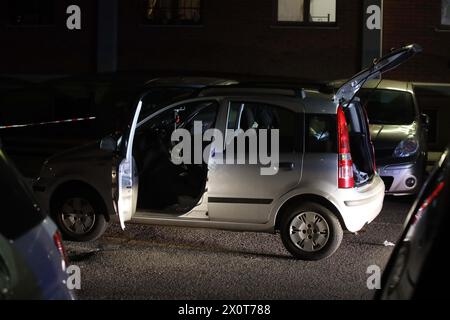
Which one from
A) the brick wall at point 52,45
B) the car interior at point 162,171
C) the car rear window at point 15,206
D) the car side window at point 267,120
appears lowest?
the car interior at point 162,171

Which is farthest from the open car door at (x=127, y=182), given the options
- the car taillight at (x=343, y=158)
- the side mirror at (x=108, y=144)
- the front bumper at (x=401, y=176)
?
the front bumper at (x=401, y=176)

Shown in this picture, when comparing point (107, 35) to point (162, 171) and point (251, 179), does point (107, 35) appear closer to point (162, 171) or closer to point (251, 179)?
point (162, 171)

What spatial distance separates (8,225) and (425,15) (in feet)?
44.3

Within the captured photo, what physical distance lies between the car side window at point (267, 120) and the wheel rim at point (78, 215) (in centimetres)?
173

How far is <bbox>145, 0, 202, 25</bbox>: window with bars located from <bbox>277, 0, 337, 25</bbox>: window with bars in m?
1.85

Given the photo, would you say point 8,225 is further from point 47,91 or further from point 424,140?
point 47,91

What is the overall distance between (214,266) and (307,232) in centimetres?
98

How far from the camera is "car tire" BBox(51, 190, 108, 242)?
25.0ft

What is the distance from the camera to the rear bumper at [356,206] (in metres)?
6.98

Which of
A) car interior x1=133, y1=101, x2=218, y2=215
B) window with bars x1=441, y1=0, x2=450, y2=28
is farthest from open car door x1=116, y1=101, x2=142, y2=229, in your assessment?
window with bars x1=441, y1=0, x2=450, y2=28

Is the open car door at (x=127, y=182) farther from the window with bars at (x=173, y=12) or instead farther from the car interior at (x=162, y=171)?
the window with bars at (x=173, y=12)

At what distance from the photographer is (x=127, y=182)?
7.21 meters

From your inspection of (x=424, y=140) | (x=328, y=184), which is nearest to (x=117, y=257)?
(x=328, y=184)

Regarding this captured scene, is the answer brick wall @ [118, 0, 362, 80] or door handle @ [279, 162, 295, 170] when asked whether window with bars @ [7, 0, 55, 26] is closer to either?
brick wall @ [118, 0, 362, 80]
